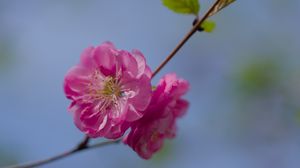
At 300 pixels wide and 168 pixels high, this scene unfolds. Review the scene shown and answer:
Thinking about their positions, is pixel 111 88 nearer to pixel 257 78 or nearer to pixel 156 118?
pixel 156 118

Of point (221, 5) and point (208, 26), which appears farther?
point (208, 26)

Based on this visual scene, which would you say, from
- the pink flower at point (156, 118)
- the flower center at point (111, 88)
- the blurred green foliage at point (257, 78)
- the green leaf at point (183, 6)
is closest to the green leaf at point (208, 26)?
the green leaf at point (183, 6)

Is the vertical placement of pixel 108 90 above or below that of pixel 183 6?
below

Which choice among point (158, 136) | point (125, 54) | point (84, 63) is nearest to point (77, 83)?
point (84, 63)

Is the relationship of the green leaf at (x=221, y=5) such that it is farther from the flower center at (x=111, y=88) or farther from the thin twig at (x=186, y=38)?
the flower center at (x=111, y=88)

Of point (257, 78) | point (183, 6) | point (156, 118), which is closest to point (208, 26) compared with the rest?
point (183, 6)

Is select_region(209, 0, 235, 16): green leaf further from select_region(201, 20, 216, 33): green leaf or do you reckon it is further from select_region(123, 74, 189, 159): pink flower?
select_region(123, 74, 189, 159): pink flower

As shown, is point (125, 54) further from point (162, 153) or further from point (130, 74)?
point (162, 153)
